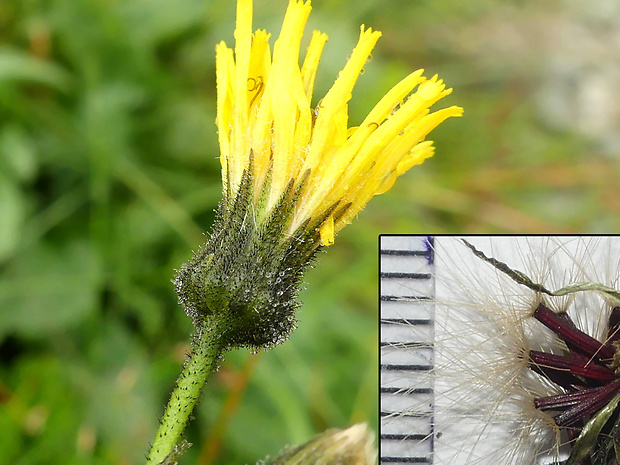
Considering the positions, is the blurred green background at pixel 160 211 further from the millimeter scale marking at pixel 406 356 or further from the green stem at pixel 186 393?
the green stem at pixel 186 393

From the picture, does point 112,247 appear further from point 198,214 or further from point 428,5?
point 428,5

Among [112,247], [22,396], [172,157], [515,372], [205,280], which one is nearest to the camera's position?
[205,280]

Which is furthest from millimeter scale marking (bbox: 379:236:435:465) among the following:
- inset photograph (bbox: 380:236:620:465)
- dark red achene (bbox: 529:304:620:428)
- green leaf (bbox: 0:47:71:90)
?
green leaf (bbox: 0:47:71:90)

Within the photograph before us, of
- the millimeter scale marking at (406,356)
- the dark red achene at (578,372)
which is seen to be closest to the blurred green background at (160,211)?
the millimeter scale marking at (406,356)

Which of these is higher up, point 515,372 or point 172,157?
point 172,157

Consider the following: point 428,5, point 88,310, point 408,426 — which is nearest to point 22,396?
point 88,310

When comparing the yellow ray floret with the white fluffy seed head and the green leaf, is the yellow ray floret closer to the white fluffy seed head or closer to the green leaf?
the white fluffy seed head

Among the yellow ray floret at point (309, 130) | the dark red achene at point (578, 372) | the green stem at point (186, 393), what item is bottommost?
the green stem at point (186, 393)
